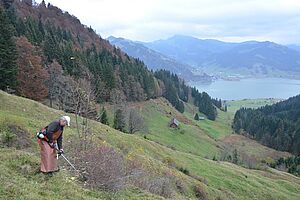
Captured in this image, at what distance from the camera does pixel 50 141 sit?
14.8 metres

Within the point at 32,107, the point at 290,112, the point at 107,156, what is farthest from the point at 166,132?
the point at 290,112

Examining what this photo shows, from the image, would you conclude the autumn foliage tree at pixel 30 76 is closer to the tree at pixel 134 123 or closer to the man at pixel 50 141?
the tree at pixel 134 123

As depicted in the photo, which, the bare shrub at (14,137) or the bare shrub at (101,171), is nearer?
the bare shrub at (101,171)

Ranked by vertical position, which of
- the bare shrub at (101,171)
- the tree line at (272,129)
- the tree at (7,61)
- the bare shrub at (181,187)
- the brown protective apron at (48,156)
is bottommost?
the tree line at (272,129)

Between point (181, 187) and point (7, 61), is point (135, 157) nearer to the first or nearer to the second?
point (181, 187)

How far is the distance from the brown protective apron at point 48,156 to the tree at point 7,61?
1287 inches

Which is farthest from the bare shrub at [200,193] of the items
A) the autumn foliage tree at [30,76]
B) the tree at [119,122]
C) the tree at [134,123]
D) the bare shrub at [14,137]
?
the tree at [134,123]

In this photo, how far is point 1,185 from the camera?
12.6 metres

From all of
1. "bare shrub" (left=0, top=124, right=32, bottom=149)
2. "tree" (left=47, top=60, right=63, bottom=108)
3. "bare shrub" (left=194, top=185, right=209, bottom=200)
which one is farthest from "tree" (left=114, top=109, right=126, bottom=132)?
"bare shrub" (left=0, top=124, right=32, bottom=149)

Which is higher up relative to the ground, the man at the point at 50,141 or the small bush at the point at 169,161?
the man at the point at 50,141

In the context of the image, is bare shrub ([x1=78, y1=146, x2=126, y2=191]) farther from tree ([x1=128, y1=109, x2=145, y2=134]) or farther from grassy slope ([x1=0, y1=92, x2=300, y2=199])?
tree ([x1=128, y1=109, x2=145, y2=134])

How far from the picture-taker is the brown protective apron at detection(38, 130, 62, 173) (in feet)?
48.8

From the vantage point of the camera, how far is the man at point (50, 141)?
578 inches

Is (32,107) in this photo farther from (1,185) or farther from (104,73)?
(104,73)
